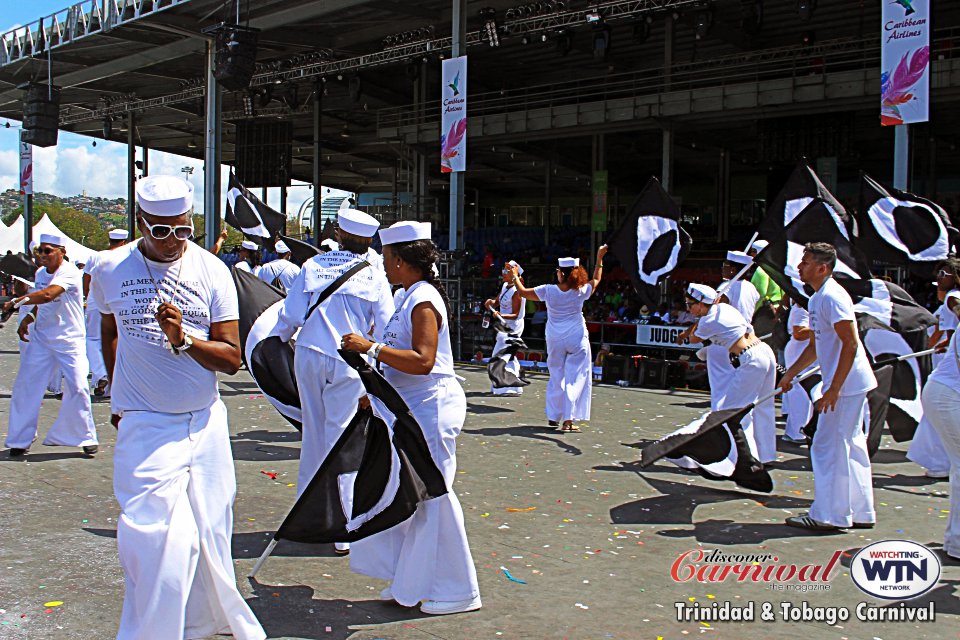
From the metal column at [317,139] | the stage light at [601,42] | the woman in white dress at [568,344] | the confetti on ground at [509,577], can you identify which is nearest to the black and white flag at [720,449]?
the confetti on ground at [509,577]

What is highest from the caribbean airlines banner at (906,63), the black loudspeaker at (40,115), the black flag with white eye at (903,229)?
the black loudspeaker at (40,115)

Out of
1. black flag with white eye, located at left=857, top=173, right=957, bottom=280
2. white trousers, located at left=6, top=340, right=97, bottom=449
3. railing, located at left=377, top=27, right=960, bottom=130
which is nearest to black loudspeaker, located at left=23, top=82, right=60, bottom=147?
railing, located at left=377, top=27, right=960, bottom=130

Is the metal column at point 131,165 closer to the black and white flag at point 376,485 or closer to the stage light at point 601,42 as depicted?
the stage light at point 601,42

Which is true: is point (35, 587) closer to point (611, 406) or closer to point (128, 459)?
point (128, 459)

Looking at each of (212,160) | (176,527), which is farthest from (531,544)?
(212,160)

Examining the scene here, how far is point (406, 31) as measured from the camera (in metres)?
29.0

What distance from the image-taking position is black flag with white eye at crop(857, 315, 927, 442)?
8305 millimetres

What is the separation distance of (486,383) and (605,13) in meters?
13.6

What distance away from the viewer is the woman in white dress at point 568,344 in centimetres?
1006

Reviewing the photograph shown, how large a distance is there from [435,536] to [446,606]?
13.4 inches

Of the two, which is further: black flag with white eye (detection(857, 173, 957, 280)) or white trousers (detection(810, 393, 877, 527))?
black flag with white eye (detection(857, 173, 957, 280))

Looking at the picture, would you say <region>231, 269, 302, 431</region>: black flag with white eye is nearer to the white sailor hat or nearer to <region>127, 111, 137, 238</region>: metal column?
the white sailor hat

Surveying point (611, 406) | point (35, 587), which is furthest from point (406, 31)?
point (35, 587)

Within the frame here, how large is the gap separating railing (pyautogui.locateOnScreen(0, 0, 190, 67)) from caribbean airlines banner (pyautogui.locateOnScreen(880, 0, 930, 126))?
1862cm
